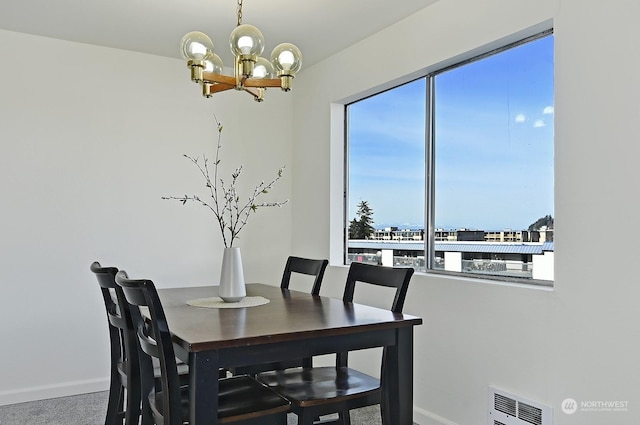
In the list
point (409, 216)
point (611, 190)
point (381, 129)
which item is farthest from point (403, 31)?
point (611, 190)

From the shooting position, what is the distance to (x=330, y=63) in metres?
3.93

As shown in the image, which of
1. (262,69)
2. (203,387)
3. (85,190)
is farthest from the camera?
(85,190)

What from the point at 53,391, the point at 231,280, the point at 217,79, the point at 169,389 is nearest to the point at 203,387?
the point at 169,389

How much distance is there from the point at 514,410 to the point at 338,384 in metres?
0.88

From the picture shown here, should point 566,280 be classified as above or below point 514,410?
above

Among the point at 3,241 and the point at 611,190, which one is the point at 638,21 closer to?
the point at 611,190

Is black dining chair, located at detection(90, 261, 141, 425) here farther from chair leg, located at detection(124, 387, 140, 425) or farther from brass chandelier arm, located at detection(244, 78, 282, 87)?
brass chandelier arm, located at detection(244, 78, 282, 87)

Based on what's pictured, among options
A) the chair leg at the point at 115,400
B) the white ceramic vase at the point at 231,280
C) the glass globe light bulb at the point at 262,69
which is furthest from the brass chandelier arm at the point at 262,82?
the chair leg at the point at 115,400

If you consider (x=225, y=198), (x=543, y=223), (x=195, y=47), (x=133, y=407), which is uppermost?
(x=195, y=47)

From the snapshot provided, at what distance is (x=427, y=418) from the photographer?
290 centimetres

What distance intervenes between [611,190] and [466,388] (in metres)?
1.26

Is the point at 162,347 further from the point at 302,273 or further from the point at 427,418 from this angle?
the point at 427,418

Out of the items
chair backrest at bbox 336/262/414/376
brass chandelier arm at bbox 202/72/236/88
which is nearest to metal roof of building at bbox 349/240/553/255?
chair backrest at bbox 336/262/414/376

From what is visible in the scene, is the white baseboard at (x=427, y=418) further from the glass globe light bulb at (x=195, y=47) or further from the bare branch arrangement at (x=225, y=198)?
the glass globe light bulb at (x=195, y=47)
